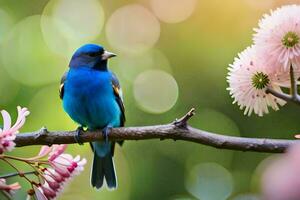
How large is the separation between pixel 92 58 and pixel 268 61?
233 centimetres

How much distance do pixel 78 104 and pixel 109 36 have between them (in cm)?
332

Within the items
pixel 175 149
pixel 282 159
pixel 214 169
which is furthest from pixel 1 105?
pixel 282 159

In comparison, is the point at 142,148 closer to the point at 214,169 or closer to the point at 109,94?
the point at 214,169

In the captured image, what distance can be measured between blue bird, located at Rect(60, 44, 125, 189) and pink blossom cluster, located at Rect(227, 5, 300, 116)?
171 cm

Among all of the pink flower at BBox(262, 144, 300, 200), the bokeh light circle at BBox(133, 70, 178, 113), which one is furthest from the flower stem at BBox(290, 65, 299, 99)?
the bokeh light circle at BBox(133, 70, 178, 113)

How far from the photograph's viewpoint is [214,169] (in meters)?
6.50

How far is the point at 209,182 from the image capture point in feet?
21.4

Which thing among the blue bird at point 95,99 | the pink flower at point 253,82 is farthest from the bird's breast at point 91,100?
the pink flower at point 253,82

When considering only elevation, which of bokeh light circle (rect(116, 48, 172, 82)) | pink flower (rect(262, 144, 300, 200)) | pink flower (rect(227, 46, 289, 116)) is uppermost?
bokeh light circle (rect(116, 48, 172, 82))

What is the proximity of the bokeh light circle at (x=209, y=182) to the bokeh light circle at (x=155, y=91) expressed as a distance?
2.38ft

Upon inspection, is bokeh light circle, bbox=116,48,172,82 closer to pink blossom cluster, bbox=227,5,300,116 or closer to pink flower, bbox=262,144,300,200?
pink blossom cluster, bbox=227,5,300,116

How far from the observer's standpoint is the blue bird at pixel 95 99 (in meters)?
3.41

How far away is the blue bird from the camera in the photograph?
3412 millimetres

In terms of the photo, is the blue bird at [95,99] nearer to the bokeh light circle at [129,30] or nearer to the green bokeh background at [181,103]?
the green bokeh background at [181,103]
